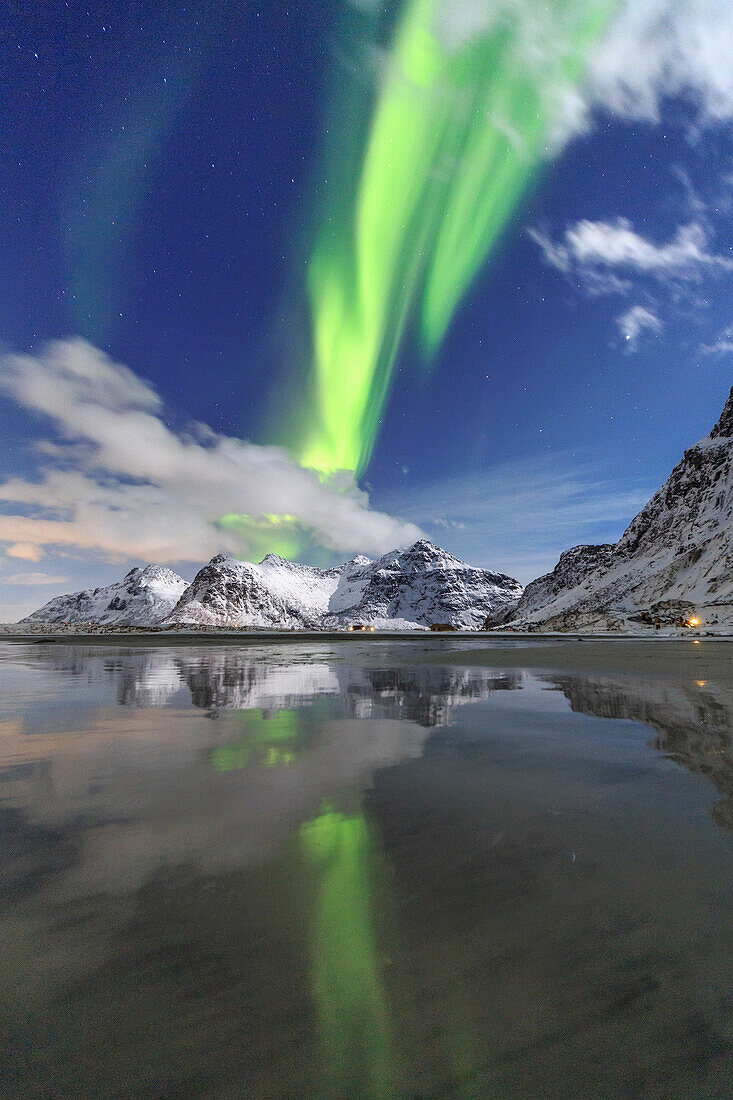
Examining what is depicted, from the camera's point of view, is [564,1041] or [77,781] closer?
[564,1041]

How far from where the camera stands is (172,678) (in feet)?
51.3

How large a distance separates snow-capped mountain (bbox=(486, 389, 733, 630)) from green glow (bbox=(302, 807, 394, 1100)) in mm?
100797

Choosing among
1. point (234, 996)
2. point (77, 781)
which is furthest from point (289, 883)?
point (77, 781)

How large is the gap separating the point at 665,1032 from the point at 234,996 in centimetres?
190

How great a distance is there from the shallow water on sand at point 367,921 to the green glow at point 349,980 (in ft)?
0.04

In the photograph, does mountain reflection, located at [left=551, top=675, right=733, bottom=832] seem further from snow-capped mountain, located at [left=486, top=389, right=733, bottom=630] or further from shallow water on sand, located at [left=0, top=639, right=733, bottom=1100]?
snow-capped mountain, located at [left=486, top=389, right=733, bottom=630]

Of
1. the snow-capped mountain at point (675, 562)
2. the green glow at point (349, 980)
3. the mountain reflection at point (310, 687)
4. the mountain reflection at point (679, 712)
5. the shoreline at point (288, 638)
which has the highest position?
the snow-capped mountain at point (675, 562)

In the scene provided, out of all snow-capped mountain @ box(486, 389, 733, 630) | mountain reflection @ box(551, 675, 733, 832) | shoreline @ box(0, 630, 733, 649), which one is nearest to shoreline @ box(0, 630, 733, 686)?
shoreline @ box(0, 630, 733, 649)

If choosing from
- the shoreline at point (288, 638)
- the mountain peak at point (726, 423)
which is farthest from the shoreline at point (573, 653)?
the mountain peak at point (726, 423)

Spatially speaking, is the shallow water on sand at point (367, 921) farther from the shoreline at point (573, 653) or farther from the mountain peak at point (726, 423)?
the mountain peak at point (726, 423)

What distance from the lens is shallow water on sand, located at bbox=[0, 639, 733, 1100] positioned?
6.52 ft

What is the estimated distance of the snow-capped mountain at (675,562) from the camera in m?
104

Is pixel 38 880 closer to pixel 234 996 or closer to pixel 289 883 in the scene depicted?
pixel 289 883

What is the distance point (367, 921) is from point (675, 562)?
484 ft
